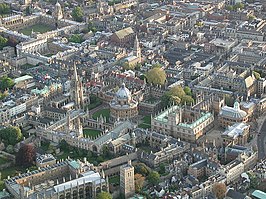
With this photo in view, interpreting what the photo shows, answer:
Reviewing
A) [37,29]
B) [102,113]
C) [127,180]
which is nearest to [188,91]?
[102,113]

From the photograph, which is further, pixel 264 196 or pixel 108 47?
pixel 108 47

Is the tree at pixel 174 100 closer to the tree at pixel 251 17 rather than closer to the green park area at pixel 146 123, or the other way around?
the green park area at pixel 146 123

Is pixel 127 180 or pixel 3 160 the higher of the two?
pixel 127 180

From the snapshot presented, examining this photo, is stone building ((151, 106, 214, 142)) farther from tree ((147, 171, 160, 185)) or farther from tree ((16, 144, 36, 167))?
tree ((16, 144, 36, 167))

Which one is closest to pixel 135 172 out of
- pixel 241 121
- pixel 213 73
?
pixel 241 121

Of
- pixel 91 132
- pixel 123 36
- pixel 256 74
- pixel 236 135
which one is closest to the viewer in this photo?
pixel 236 135

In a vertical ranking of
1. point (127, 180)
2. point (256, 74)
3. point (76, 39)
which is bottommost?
point (76, 39)

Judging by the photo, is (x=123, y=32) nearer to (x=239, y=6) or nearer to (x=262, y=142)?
(x=239, y=6)

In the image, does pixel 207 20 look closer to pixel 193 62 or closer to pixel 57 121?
pixel 193 62
